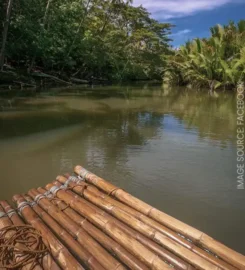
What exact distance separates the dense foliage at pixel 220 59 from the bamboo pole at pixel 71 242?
66.6ft

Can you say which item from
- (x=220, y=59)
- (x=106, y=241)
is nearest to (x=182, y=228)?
(x=106, y=241)

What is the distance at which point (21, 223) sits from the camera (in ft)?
10.2

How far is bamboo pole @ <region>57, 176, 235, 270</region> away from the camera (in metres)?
2.38

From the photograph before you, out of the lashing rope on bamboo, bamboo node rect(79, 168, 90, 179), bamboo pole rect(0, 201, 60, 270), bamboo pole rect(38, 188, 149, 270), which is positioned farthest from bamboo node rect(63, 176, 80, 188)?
the lashing rope on bamboo

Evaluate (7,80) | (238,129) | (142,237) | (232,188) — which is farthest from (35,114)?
(7,80)

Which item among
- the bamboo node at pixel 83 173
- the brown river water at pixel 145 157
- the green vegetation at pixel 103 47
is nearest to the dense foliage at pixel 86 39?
the green vegetation at pixel 103 47

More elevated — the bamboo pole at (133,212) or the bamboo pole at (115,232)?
the bamboo pole at (133,212)

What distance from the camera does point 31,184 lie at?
14.8 feet

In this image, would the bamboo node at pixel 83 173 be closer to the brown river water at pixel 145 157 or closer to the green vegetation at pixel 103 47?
the brown river water at pixel 145 157

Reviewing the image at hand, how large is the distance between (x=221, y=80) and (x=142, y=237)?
75.1ft

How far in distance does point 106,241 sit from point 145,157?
324 cm

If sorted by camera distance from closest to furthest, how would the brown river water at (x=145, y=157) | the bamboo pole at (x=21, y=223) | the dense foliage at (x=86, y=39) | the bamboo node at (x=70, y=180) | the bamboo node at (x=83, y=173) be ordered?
1. the bamboo pole at (x=21, y=223)
2. the brown river water at (x=145, y=157)
3. the bamboo node at (x=70, y=180)
4. the bamboo node at (x=83, y=173)
5. the dense foliage at (x=86, y=39)

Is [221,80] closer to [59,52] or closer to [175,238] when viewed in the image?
[59,52]

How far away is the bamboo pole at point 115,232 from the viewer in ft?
7.91
